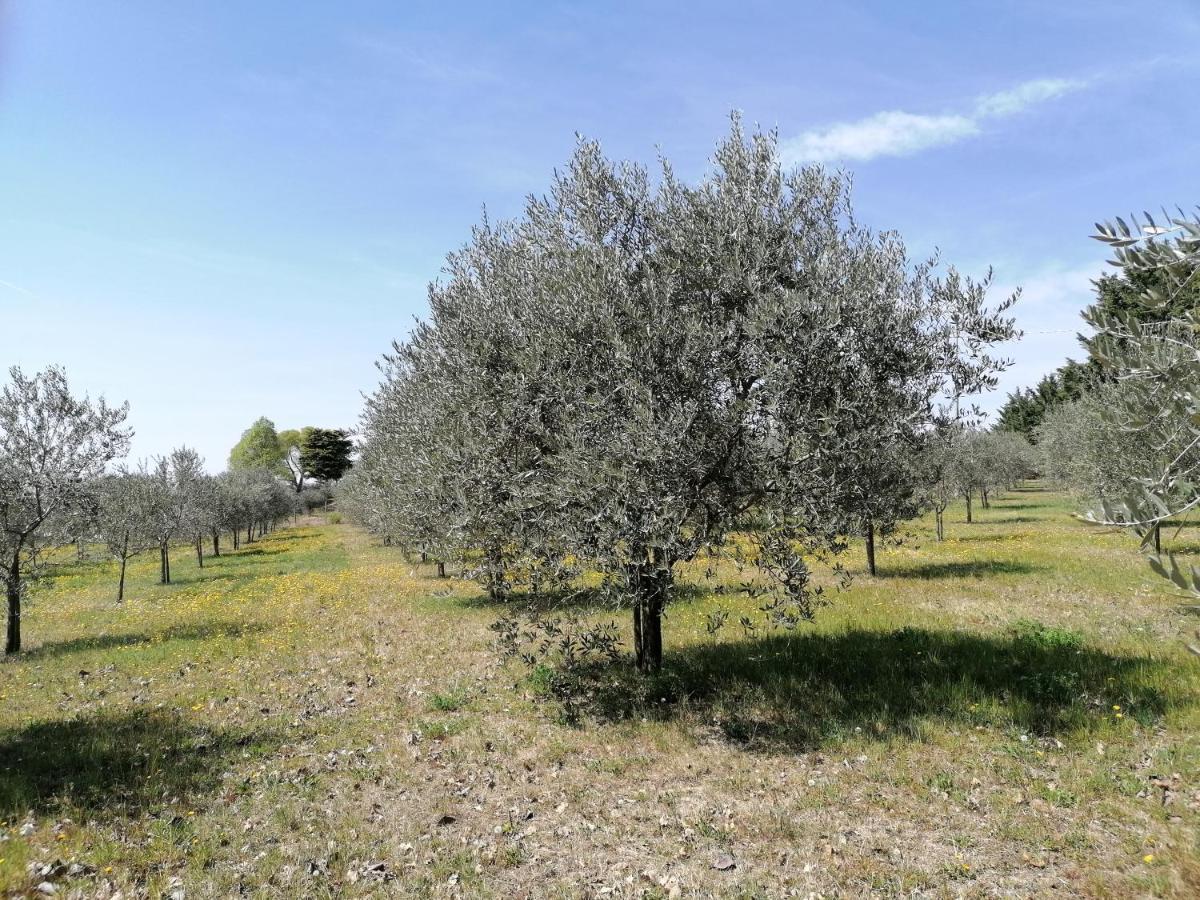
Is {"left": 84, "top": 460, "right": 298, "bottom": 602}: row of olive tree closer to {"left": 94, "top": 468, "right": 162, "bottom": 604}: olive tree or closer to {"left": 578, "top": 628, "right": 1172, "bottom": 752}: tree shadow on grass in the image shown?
{"left": 94, "top": 468, "right": 162, "bottom": 604}: olive tree

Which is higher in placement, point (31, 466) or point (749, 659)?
point (31, 466)

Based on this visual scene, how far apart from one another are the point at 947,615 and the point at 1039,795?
36.0ft

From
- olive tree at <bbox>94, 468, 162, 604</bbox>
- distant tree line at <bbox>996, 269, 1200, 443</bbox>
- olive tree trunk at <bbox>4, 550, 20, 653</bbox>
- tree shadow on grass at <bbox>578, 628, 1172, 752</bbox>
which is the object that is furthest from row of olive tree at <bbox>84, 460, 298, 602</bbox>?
distant tree line at <bbox>996, 269, 1200, 443</bbox>

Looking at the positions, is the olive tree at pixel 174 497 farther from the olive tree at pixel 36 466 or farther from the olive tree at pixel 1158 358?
the olive tree at pixel 1158 358

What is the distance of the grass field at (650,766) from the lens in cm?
736

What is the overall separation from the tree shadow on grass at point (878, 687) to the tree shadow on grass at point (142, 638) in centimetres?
1469

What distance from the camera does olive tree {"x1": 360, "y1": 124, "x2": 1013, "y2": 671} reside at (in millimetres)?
10625

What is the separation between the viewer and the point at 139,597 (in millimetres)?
36062

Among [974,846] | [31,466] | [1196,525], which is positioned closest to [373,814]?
[974,846]

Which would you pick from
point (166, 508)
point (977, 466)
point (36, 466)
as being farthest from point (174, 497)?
point (977, 466)

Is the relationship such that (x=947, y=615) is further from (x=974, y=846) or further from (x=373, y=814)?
(x=373, y=814)

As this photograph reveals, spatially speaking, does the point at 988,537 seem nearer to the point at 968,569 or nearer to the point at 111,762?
the point at 968,569

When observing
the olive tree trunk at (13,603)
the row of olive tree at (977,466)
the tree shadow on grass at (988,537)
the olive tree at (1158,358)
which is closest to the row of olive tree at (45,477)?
the olive tree trunk at (13,603)

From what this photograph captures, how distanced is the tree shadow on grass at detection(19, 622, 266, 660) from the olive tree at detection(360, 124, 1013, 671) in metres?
13.1
